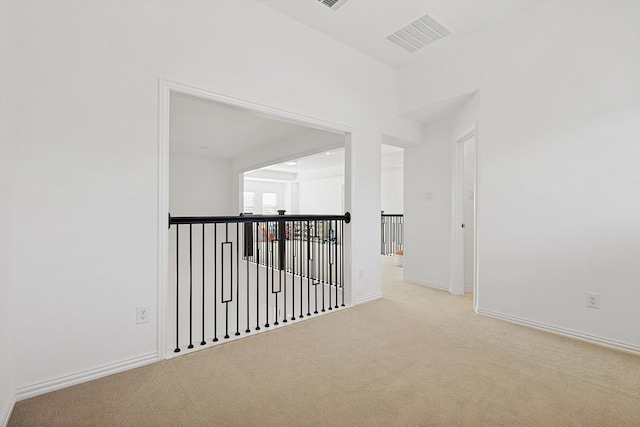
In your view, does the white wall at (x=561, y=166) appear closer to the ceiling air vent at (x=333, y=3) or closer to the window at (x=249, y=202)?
the ceiling air vent at (x=333, y=3)

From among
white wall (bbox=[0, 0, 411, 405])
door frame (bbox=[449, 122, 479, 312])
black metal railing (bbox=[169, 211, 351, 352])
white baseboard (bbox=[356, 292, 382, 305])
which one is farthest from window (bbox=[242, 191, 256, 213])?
white wall (bbox=[0, 0, 411, 405])

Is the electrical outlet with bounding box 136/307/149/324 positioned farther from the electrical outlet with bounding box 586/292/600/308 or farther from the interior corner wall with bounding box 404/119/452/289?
the interior corner wall with bounding box 404/119/452/289

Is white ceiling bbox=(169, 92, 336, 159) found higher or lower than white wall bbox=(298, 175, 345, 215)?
higher

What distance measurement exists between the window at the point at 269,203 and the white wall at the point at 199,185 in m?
4.38

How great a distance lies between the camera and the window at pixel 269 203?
12.5 meters

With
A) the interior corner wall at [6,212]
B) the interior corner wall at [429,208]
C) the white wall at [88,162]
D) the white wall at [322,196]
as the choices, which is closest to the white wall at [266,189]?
the white wall at [322,196]

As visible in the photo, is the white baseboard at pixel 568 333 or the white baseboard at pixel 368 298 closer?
the white baseboard at pixel 568 333

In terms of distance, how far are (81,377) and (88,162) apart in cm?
131

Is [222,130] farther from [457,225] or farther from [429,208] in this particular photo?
[457,225]

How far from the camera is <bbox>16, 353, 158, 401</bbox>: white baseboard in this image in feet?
5.54

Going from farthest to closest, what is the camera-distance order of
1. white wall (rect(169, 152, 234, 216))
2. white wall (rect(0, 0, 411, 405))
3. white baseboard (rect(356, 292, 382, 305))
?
white wall (rect(169, 152, 234, 216)) → white baseboard (rect(356, 292, 382, 305)) → white wall (rect(0, 0, 411, 405))

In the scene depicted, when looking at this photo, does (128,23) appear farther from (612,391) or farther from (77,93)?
(612,391)

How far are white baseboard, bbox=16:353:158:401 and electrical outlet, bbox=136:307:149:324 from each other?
0.24 meters

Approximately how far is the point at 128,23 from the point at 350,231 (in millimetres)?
2607
